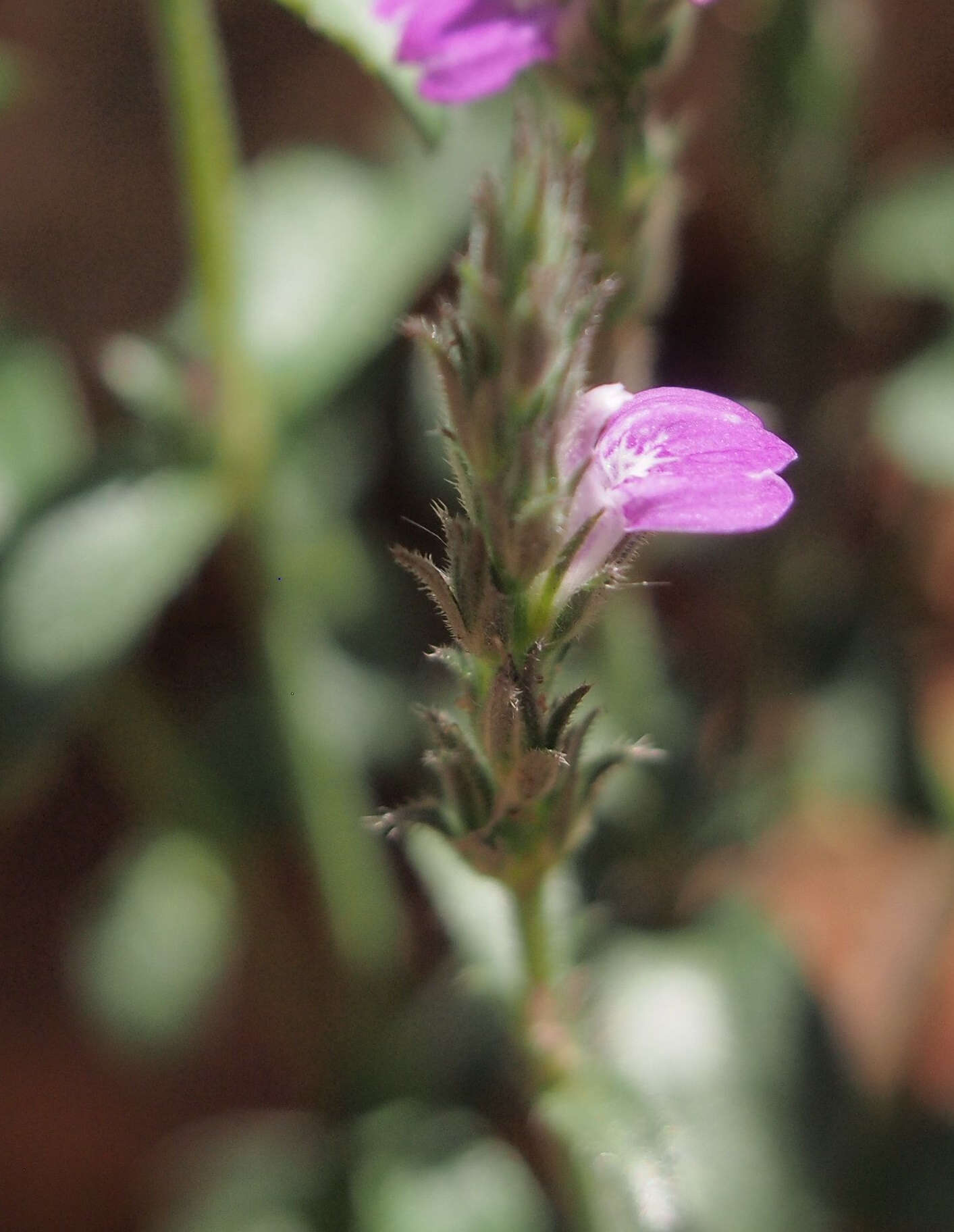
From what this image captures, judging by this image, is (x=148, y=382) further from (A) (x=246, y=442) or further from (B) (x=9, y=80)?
(B) (x=9, y=80)

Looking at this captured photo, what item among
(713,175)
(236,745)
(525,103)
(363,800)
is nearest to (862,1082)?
(363,800)

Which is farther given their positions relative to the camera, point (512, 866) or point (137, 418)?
point (137, 418)

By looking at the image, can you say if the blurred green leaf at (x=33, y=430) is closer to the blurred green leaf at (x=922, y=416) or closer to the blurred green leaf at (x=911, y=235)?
the blurred green leaf at (x=922, y=416)

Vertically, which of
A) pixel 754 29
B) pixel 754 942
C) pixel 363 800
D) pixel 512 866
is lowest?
pixel 754 942

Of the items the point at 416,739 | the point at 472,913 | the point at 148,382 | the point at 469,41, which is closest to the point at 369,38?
the point at 469,41

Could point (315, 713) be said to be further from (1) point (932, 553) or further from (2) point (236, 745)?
(1) point (932, 553)

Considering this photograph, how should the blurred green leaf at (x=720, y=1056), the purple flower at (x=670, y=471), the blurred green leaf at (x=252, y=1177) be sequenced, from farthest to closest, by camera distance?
the blurred green leaf at (x=252, y=1177)
the blurred green leaf at (x=720, y=1056)
the purple flower at (x=670, y=471)

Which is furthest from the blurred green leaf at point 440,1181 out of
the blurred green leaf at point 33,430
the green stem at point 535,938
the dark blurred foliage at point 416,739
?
the blurred green leaf at point 33,430
